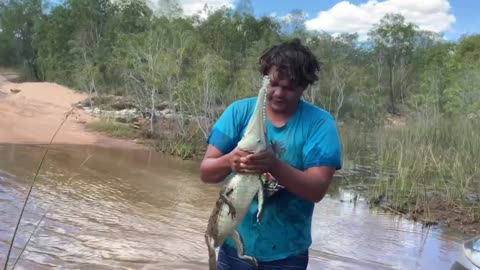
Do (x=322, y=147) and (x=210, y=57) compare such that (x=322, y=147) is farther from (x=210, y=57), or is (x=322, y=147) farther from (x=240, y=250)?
(x=210, y=57)

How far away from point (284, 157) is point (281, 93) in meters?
0.24

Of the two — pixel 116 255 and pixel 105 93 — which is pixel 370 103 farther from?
pixel 116 255

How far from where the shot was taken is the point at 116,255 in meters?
6.00

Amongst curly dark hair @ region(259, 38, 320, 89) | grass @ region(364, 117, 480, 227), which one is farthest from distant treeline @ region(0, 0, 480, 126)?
curly dark hair @ region(259, 38, 320, 89)

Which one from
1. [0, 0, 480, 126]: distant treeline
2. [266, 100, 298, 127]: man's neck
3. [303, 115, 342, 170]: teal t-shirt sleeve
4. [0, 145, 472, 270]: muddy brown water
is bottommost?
[0, 145, 472, 270]: muddy brown water

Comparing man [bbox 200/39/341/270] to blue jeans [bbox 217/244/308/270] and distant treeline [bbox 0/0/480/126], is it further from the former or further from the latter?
distant treeline [bbox 0/0/480/126]

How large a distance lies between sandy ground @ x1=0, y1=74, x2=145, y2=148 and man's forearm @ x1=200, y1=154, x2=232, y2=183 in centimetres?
1173

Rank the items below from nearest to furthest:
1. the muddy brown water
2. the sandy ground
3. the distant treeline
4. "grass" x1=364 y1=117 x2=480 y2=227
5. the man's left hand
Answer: the man's left hand
the muddy brown water
"grass" x1=364 y1=117 x2=480 y2=227
the sandy ground
the distant treeline

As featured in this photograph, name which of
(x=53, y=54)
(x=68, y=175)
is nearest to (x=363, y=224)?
(x=68, y=175)

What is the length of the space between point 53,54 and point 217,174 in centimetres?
3378

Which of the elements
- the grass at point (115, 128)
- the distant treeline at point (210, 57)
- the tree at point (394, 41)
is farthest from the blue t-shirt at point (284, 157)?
the tree at point (394, 41)

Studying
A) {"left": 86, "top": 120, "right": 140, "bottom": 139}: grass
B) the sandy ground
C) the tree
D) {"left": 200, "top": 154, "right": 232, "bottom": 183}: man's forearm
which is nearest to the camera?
{"left": 200, "top": 154, "right": 232, "bottom": 183}: man's forearm

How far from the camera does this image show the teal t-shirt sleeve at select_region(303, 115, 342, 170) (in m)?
1.96

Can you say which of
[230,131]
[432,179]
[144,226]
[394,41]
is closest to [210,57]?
[432,179]
